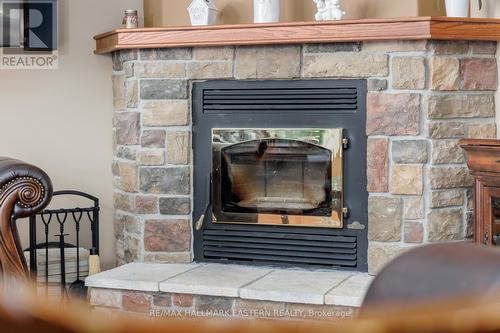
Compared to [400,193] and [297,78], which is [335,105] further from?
[400,193]

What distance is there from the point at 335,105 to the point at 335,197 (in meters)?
0.41

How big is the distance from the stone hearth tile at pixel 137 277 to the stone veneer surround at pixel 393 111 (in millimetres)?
324

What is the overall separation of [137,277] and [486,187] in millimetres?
1544

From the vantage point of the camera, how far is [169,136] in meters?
3.70

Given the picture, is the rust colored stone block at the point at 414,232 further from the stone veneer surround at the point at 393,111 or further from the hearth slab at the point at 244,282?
the hearth slab at the point at 244,282

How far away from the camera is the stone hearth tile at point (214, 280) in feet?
10.8

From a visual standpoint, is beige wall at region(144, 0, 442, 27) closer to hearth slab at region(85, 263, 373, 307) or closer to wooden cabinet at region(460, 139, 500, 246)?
wooden cabinet at region(460, 139, 500, 246)

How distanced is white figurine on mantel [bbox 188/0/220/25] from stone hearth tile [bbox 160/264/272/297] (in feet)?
3.79

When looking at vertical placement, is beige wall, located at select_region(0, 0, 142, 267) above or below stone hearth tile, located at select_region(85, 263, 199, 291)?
above

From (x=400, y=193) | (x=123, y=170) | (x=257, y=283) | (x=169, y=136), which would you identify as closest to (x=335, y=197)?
(x=400, y=193)

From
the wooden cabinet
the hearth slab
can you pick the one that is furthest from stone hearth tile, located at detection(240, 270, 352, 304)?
the wooden cabinet

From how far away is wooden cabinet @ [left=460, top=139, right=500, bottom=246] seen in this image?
123 inches

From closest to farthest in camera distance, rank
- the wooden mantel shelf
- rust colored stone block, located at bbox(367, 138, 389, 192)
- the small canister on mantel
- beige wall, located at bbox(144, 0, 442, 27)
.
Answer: the wooden mantel shelf → rust colored stone block, located at bbox(367, 138, 389, 192) → beige wall, located at bbox(144, 0, 442, 27) → the small canister on mantel

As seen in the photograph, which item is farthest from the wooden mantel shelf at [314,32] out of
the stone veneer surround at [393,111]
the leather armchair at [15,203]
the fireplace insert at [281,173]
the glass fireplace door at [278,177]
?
the leather armchair at [15,203]
